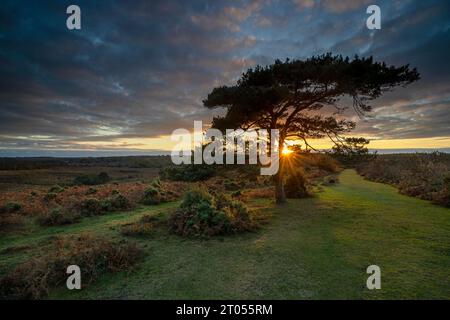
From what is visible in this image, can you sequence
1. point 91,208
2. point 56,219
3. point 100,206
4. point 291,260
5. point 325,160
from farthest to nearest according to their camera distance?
point 325,160 < point 100,206 < point 91,208 < point 56,219 < point 291,260

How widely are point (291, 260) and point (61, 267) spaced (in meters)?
6.12

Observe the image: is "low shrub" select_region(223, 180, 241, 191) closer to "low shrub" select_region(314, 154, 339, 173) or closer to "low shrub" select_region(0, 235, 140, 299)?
"low shrub" select_region(314, 154, 339, 173)

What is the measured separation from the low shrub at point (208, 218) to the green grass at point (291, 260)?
0.57 metres

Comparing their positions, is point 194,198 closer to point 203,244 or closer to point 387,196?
point 203,244

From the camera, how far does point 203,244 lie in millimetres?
8688

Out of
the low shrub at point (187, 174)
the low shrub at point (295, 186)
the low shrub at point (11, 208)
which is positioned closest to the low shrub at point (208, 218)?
the low shrub at point (295, 186)

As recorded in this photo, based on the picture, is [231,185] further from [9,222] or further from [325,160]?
[9,222]

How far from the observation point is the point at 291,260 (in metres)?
7.03

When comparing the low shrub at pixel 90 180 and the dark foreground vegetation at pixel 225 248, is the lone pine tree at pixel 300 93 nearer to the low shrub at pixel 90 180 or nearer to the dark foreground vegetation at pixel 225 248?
the dark foreground vegetation at pixel 225 248

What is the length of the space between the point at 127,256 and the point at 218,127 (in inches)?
335

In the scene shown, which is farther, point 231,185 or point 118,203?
point 231,185

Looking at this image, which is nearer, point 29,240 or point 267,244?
point 267,244

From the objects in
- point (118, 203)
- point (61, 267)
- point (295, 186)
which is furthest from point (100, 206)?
point (295, 186)
